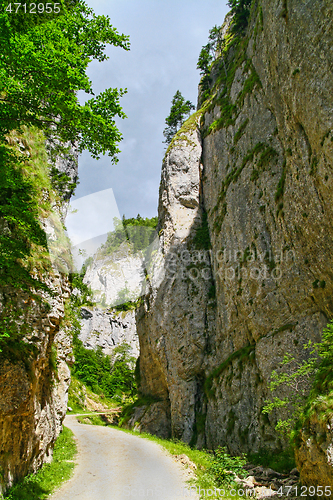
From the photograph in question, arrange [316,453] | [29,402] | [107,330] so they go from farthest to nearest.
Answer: [107,330] → [29,402] → [316,453]

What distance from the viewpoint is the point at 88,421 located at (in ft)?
94.7

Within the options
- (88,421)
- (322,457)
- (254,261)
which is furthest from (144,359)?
(322,457)

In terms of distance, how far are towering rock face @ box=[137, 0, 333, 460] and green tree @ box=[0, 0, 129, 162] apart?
7445mm

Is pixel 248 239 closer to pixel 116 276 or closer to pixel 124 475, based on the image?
pixel 124 475

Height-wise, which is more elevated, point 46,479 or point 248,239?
point 248,239

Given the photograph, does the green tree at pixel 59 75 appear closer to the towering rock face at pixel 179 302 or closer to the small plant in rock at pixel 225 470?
the small plant in rock at pixel 225 470

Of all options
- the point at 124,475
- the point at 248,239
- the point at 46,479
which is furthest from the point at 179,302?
the point at 46,479

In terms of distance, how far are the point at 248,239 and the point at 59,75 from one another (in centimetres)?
1366

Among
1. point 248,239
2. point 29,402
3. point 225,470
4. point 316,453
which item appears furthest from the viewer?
point 248,239

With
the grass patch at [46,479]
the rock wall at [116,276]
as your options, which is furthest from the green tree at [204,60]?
the rock wall at [116,276]

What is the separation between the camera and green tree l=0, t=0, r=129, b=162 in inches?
238

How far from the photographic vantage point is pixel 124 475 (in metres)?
10.4

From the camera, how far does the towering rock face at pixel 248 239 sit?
11.5 m

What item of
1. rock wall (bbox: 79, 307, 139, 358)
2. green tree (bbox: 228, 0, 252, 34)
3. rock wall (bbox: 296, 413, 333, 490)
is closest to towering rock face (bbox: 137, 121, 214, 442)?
green tree (bbox: 228, 0, 252, 34)
